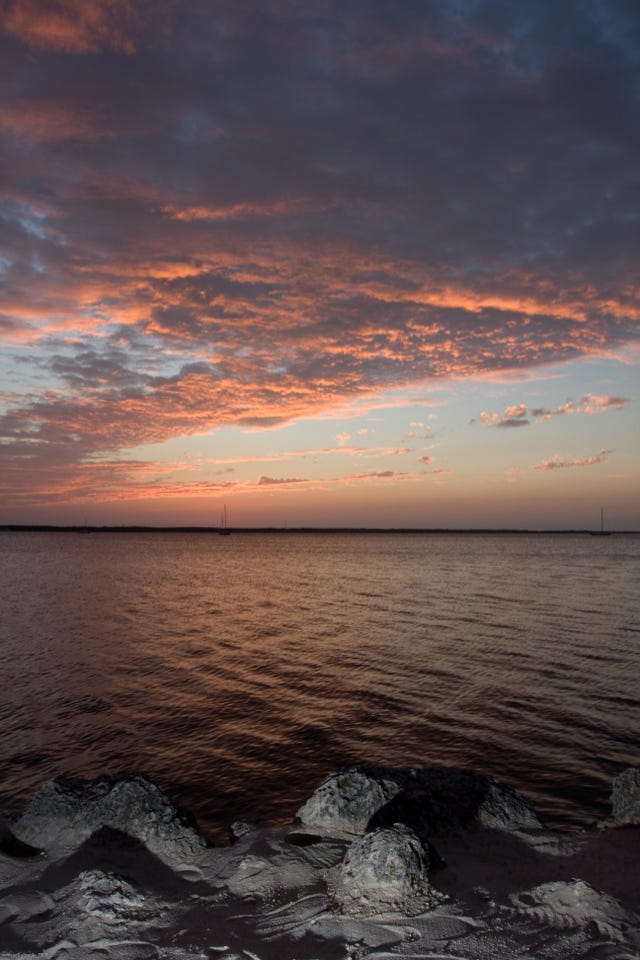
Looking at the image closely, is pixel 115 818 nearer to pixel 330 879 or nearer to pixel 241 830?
pixel 241 830

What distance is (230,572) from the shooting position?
275ft

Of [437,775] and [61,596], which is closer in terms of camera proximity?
[437,775]

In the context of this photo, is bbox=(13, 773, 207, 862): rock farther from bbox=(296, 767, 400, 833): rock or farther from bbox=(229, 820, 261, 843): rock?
bbox=(296, 767, 400, 833): rock

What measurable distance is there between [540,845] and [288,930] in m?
4.85

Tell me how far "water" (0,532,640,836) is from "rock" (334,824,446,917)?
4696 millimetres

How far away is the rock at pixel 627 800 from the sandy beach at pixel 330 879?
43 millimetres

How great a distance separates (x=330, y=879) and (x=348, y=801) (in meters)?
2.20

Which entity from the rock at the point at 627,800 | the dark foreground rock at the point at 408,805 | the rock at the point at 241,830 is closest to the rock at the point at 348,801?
the dark foreground rock at the point at 408,805

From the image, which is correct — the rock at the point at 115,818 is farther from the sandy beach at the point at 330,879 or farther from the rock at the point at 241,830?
the rock at the point at 241,830

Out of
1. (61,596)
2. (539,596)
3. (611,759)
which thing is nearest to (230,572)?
(61,596)

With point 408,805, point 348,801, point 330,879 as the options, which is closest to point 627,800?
point 408,805

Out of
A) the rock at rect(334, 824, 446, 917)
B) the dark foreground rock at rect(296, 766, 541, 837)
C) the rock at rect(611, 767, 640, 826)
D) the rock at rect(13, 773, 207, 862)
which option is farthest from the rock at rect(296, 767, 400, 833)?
the rock at rect(611, 767, 640, 826)

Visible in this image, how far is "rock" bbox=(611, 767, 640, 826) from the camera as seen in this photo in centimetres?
1095

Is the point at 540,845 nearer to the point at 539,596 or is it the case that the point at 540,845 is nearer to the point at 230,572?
the point at 539,596
